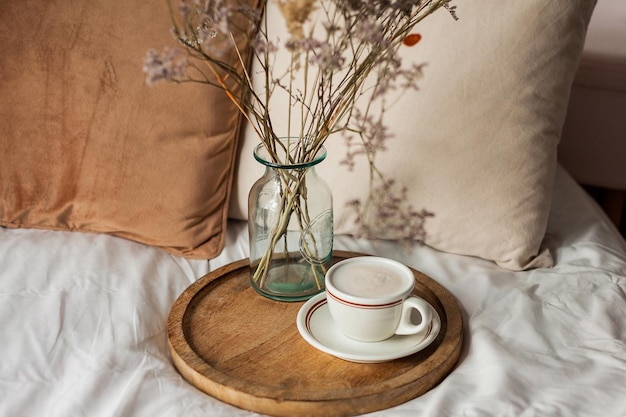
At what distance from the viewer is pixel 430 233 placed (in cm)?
117

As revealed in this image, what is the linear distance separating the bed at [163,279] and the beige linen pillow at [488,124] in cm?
1

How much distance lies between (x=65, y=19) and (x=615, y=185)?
1204mm

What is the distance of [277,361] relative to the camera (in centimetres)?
91

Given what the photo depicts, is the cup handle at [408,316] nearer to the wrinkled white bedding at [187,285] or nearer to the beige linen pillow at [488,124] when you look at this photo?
the wrinkled white bedding at [187,285]

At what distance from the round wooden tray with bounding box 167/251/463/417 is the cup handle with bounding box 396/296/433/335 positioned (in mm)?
33

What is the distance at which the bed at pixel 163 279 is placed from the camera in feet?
2.82

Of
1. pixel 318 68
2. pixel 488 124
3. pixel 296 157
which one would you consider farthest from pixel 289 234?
pixel 488 124

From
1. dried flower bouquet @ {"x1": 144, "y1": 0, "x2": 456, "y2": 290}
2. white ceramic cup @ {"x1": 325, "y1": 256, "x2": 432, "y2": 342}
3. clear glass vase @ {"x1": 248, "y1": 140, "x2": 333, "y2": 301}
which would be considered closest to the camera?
dried flower bouquet @ {"x1": 144, "y1": 0, "x2": 456, "y2": 290}

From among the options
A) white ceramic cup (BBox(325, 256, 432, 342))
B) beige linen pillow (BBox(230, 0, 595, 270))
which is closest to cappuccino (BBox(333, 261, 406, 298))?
white ceramic cup (BBox(325, 256, 432, 342))

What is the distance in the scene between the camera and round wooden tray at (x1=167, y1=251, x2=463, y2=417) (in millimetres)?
839

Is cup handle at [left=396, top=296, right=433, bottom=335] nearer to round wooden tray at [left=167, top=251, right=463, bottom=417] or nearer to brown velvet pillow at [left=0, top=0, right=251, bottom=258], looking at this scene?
round wooden tray at [left=167, top=251, right=463, bottom=417]

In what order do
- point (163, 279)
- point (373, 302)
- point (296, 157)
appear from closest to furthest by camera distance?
point (373, 302) → point (296, 157) → point (163, 279)

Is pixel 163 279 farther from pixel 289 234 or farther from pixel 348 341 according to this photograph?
pixel 348 341

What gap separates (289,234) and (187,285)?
19 cm
